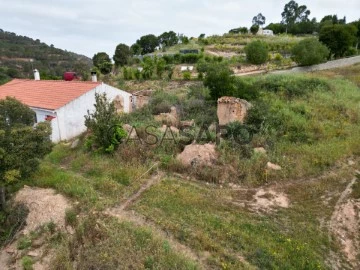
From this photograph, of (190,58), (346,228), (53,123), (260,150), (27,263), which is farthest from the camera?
(190,58)

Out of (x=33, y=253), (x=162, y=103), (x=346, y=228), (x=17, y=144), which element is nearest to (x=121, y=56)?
(x=162, y=103)

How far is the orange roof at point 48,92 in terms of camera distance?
13.6 meters

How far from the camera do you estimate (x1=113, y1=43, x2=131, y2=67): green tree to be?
Result: 3781 centimetres

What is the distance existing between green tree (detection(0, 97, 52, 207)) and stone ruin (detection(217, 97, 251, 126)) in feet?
23.1

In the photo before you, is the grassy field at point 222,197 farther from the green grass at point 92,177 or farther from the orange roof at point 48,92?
the orange roof at point 48,92

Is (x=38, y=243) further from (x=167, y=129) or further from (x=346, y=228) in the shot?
(x=346, y=228)

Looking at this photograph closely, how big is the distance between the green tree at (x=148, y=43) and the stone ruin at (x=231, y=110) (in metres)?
52.4

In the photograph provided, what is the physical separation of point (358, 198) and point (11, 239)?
961 cm

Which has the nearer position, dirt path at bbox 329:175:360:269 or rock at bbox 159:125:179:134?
dirt path at bbox 329:175:360:269

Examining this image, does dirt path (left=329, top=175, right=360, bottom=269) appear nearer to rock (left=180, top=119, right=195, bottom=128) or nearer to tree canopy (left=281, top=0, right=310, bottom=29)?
rock (left=180, top=119, right=195, bottom=128)

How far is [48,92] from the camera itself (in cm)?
1488

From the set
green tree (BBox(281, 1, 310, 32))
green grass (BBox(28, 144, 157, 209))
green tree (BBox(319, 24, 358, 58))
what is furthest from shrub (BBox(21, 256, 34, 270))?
green tree (BBox(281, 1, 310, 32))

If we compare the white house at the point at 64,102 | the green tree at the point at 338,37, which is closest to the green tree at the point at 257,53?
the green tree at the point at 338,37

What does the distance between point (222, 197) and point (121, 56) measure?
3365 centimetres
